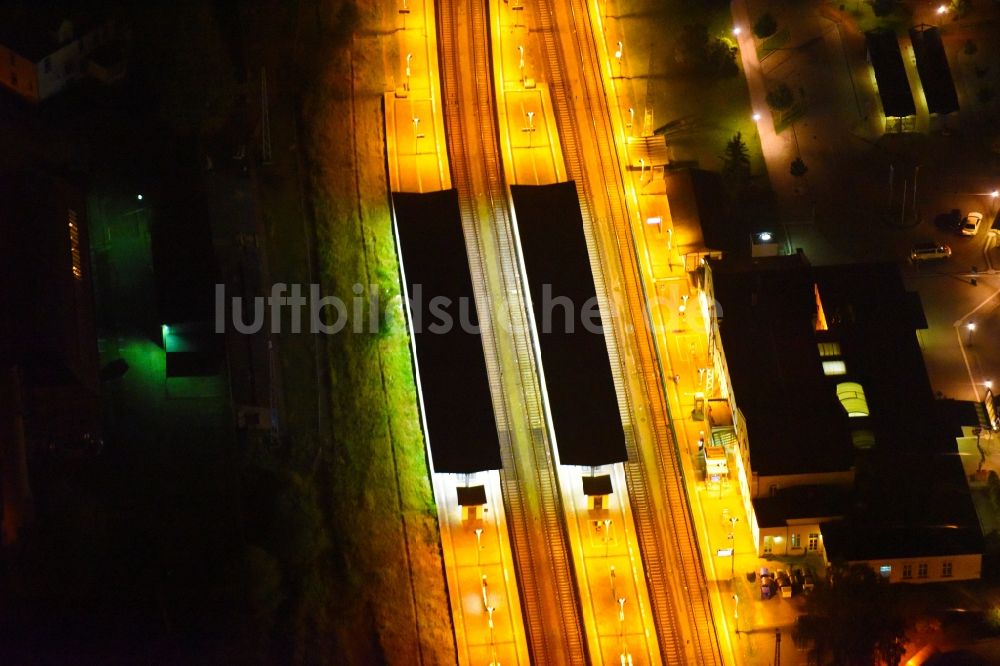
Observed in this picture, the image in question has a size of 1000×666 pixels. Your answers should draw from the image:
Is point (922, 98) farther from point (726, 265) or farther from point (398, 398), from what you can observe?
point (398, 398)

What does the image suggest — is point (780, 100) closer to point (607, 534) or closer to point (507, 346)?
point (507, 346)

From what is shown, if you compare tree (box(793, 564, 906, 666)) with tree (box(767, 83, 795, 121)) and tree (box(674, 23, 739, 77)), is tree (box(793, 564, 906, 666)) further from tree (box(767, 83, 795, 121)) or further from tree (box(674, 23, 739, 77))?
tree (box(674, 23, 739, 77))

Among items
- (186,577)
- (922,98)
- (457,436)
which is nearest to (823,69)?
(922,98)

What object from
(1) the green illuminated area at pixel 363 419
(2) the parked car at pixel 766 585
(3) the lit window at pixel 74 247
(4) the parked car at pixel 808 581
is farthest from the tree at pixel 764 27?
(3) the lit window at pixel 74 247

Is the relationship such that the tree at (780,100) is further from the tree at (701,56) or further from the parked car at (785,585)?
the parked car at (785,585)

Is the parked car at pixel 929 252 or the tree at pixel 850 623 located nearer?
the tree at pixel 850 623

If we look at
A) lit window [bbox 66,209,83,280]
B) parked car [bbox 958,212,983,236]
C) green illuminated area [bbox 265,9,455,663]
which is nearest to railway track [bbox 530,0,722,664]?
green illuminated area [bbox 265,9,455,663]

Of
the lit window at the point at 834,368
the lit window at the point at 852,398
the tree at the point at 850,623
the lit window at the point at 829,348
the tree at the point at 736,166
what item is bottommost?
the tree at the point at 850,623

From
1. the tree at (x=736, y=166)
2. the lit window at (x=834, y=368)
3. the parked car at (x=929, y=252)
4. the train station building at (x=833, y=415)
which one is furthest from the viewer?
the tree at (x=736, y=166)
